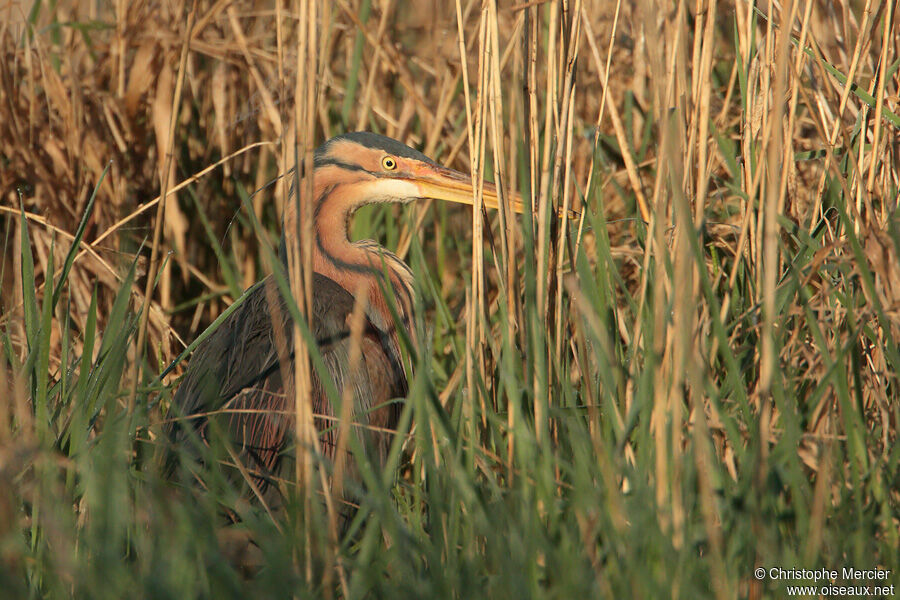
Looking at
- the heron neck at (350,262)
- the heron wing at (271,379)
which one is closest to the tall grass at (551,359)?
the heron wing at (271,379)

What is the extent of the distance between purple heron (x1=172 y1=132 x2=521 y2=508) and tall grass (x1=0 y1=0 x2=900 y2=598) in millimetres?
226

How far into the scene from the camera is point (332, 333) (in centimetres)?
263

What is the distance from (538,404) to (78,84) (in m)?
2.41

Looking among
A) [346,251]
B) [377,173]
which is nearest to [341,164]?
[377,173]

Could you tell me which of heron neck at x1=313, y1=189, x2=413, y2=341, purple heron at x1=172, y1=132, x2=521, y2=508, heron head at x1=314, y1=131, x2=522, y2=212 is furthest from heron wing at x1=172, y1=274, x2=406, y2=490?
heron head at x1=314, y1=131, x2=522, y2=212

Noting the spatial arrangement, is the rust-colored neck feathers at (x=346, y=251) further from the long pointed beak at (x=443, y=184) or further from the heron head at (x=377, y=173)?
the long pointed beak at (x=443, y=184)

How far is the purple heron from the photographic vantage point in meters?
2.49

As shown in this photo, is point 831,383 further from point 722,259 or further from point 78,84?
point 78,84

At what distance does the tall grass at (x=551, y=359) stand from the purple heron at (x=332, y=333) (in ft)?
0.74

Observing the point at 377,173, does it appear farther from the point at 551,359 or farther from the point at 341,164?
the point at 551,359

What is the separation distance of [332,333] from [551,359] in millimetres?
689

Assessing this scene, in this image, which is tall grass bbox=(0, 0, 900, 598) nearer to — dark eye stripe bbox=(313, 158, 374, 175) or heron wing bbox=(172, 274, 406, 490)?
heron wing bbox=(172, 274, 406, 490)

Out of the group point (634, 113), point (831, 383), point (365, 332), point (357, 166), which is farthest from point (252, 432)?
point (634, 113)

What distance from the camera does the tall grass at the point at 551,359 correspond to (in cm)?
155
